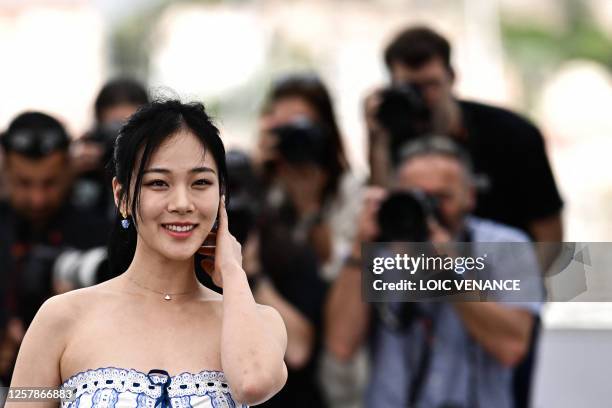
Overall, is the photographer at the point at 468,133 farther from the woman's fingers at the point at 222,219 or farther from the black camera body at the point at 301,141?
the woman's fingers at the point at 222,219

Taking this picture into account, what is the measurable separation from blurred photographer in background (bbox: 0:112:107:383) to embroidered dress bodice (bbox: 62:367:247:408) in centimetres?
173

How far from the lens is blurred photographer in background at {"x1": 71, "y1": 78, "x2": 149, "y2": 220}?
4.17 meters

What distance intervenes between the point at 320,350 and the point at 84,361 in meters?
2.04

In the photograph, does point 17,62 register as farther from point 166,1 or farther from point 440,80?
point 440,80

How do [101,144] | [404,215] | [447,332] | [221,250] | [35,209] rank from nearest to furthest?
[221,250] < [404,215] < [447,332] < [35,209] < [101,144]

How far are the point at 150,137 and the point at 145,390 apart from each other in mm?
422

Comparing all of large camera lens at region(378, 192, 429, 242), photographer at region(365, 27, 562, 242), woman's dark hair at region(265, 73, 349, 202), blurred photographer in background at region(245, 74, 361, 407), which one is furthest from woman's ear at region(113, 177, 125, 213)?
woman's dark hair at region(265, 73, 349, 202)

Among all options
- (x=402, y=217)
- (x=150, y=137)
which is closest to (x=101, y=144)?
(x=402, y=217)

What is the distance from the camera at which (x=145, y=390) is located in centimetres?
219

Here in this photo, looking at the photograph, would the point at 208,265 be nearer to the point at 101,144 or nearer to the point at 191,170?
the point at 191,170

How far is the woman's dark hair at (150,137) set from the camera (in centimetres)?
224

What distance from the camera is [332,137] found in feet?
14.8

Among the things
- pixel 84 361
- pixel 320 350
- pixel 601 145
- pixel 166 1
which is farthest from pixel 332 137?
pixel 84 361

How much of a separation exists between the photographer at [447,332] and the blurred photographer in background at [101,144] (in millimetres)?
844
